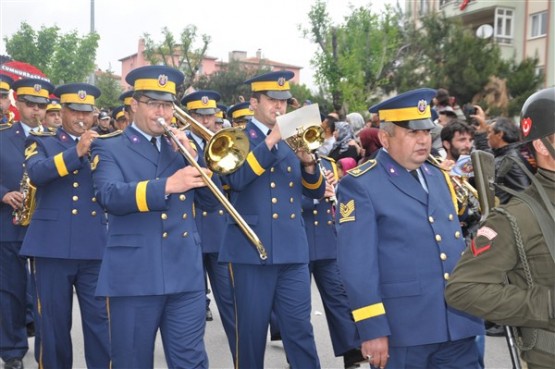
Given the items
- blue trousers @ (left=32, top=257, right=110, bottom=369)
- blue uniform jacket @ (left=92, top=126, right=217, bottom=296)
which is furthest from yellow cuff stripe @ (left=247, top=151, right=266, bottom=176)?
blue trousers @ (left=32, top=257, right=110, bottom=369)

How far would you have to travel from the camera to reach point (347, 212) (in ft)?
11.5

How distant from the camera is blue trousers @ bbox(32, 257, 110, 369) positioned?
5137 mm

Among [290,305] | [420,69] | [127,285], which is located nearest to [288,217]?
[290,305]

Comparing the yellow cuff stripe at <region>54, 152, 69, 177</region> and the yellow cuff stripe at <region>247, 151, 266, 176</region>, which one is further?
the yellow cuff stripe at <region>54, 152, 69, 177</region>

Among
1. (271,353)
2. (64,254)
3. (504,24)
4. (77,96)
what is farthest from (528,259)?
(504,24)

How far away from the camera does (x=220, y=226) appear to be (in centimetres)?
666

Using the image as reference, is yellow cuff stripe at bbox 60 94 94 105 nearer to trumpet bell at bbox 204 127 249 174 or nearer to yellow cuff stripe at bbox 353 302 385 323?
trumpet bell at bbox 204 127 249 174

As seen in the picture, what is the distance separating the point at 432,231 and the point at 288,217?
1662mm

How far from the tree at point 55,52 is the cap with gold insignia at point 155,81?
24.5 meters

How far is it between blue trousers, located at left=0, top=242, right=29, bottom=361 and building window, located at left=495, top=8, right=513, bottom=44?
37.6 metres

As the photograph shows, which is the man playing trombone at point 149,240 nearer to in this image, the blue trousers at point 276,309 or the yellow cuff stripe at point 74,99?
the blue trousers at point 276,309

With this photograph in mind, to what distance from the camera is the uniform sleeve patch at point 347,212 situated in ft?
11.4

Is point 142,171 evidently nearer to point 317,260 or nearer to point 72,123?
point 72,123

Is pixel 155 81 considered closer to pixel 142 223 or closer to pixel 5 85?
pixel 142 223
